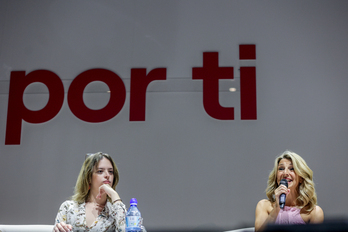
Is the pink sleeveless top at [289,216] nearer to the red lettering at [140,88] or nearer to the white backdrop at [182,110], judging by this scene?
the white backdrop at [182,110]

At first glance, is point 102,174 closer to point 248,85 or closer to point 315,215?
point 315,215

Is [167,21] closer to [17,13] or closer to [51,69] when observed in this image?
[51,69]

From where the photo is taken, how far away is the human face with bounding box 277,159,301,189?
3.24 metres

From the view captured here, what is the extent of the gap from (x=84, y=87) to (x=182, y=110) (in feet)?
3.97

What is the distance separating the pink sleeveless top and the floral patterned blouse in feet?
4.14

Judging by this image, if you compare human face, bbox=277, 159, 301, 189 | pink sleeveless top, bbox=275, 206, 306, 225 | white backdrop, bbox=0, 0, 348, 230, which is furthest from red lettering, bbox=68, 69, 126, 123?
pink sleeveless top, bbox=275, 206, 306, 225

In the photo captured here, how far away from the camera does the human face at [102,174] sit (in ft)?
10.0

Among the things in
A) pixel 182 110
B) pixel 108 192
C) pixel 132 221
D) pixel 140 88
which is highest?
pixel 140 88

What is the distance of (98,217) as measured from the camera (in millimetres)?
2900

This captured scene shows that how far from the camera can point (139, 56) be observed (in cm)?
464

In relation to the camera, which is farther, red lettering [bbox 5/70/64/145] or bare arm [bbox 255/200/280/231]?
red lettering [bbox 5/70/64/145]

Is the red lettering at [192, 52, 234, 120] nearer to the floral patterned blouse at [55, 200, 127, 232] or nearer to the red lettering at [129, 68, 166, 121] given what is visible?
the red lettering at [129, 68, 166, 121]

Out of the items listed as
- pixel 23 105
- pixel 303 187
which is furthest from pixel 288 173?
pixel 23 105

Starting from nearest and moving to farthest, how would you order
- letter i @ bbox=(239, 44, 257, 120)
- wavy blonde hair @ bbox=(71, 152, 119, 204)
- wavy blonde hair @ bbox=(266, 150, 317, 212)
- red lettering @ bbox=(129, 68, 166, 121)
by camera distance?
wavy blonde hair @ bbox=(71, 152, 119, 204)
wavy blonde hair @ bbox=(266, 150, 317, 212)
letter i @ bbox=(239, 44, 257, 120)
red lettering @ bbox=(129, 68, 166, 121)
